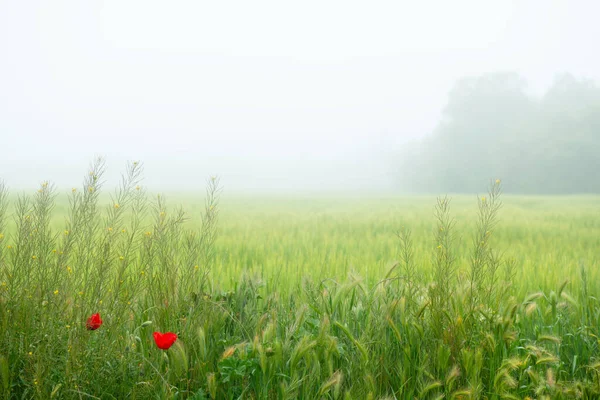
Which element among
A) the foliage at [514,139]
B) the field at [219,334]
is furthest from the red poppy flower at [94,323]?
the foliage at [514,139]

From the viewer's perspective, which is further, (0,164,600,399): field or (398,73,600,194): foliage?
(398,73,600,194): foliage

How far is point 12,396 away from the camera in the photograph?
1.63 metres

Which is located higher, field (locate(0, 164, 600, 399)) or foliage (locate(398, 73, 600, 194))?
foliage (locate(398, 73, 600, 194))

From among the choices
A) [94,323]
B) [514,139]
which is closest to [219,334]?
[94,323]

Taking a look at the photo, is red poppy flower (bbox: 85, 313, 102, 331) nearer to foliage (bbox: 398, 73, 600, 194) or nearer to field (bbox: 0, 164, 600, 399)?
field (bbox: 0, 164, 600, 399)

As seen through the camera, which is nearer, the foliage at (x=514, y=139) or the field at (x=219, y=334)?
the field at (x=219, y=334)

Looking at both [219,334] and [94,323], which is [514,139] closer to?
[219,334]

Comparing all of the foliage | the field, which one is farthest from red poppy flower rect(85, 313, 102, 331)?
the foliage

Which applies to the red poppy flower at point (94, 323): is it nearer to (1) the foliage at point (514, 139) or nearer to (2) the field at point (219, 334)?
(2) the field at point (219, 334)

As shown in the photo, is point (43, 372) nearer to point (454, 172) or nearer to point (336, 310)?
point (336, 310)

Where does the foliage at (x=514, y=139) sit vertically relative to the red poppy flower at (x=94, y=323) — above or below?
above

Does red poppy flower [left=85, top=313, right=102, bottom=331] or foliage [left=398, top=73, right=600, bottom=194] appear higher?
foliage [left=398, top=73, right=600, bottom=194]

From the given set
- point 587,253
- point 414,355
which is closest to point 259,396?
point 414,355

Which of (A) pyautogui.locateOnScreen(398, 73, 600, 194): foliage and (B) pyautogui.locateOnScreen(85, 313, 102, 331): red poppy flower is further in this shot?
(A) pyautogui.locateOnScreen(398, 73, 600, 194): foliage
